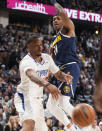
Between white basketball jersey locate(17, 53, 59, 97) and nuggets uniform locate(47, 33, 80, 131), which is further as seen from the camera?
nuggets uniform locate(47, 33, 80, 131)

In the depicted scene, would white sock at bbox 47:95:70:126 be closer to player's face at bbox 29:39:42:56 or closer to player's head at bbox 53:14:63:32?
player's face at bbox 29:39:42:56

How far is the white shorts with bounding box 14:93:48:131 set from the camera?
4.36m

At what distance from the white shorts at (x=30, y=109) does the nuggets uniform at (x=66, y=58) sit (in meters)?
0.57

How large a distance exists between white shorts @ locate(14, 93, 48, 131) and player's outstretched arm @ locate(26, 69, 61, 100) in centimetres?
62

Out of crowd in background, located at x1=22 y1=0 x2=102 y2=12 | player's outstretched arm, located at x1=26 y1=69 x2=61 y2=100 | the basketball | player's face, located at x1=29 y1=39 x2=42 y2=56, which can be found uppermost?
crowd in background, located at x1=22 y1=0 x2=102 y2=12

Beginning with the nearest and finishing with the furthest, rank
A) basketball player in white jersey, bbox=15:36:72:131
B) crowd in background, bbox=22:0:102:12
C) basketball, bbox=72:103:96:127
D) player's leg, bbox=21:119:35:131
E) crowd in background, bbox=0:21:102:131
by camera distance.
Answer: basketball, bbox=72:103:96:127
player's leg, bbox=21:119:35:131
basketball player in white jersey, bbox=15:36:72:131
crowd in background, bbox=0:21:102:131
crowd in background, bbox=22:0:102:12

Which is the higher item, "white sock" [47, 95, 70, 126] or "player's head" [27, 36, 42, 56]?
"player's head" [27, 36, 42, 56]

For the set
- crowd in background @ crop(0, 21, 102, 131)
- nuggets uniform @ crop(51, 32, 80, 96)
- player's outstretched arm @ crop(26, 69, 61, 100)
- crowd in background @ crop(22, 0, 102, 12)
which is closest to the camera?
player's outstretched arm @ crop(26, 69, 61, 100)

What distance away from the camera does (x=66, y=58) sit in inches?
197

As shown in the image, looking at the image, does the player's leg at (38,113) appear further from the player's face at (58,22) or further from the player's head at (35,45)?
the player's face at (58,22)

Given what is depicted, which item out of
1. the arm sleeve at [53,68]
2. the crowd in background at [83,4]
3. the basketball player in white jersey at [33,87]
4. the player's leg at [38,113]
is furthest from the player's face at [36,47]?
the crowd in background at [83,4]

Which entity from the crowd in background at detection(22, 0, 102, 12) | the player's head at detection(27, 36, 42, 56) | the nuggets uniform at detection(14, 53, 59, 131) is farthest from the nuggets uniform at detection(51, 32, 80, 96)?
the crowd in background at detection(22, 0, 102, 12)

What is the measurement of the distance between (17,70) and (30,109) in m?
8.03

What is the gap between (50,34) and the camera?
19000 mm
